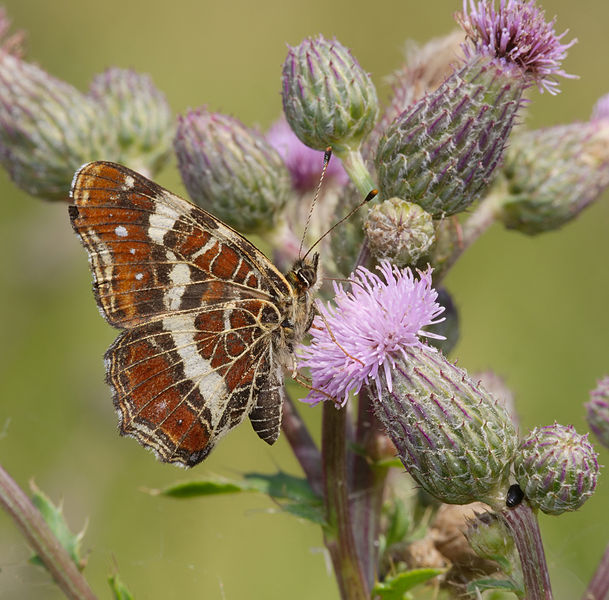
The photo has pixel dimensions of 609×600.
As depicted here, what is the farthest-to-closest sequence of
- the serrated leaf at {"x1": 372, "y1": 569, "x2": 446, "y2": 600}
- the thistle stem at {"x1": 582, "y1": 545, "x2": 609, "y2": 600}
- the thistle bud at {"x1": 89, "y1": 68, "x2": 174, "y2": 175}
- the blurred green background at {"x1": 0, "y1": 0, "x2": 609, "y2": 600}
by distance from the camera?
the blurred green background at {"x1": 0, "y1": 0, "x2": 609, "y2": 600}, the thistle bud at {"x1": 89, "y1": 68, "x2": 174, "y2": 175}, the thistle stem at {"x1": 582, "y1": 545, "x2": 609, "y2": 600}, the serrated leaf at {"x1": 372, "y1": 569, "x2": 446, "y2": 600}

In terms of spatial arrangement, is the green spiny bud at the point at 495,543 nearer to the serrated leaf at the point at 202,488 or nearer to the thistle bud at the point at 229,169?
the serrated leaf at the point at 202,488

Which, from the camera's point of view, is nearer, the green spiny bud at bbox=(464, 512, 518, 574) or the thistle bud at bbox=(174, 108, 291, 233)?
the green spiny bud at bbox=(464, 512, 518, 574)

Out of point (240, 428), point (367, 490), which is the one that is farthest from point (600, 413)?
point (240, 428)

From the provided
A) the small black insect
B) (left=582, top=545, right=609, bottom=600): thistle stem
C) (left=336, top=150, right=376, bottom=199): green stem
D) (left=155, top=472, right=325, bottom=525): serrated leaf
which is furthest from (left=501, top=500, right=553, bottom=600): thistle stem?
(left=336, top=150, right=376, bottom=199): green stem

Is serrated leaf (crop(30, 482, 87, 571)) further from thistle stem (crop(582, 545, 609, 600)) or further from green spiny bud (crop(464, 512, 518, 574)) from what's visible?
thistle stem (crop(582, 545, 609, 600))

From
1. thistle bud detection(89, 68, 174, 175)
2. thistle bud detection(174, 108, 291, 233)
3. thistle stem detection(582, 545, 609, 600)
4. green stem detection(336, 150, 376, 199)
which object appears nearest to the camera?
thistle stem detection(582, 545, 609, 600)

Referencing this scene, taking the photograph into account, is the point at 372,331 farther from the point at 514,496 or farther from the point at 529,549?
the point at 529,549
